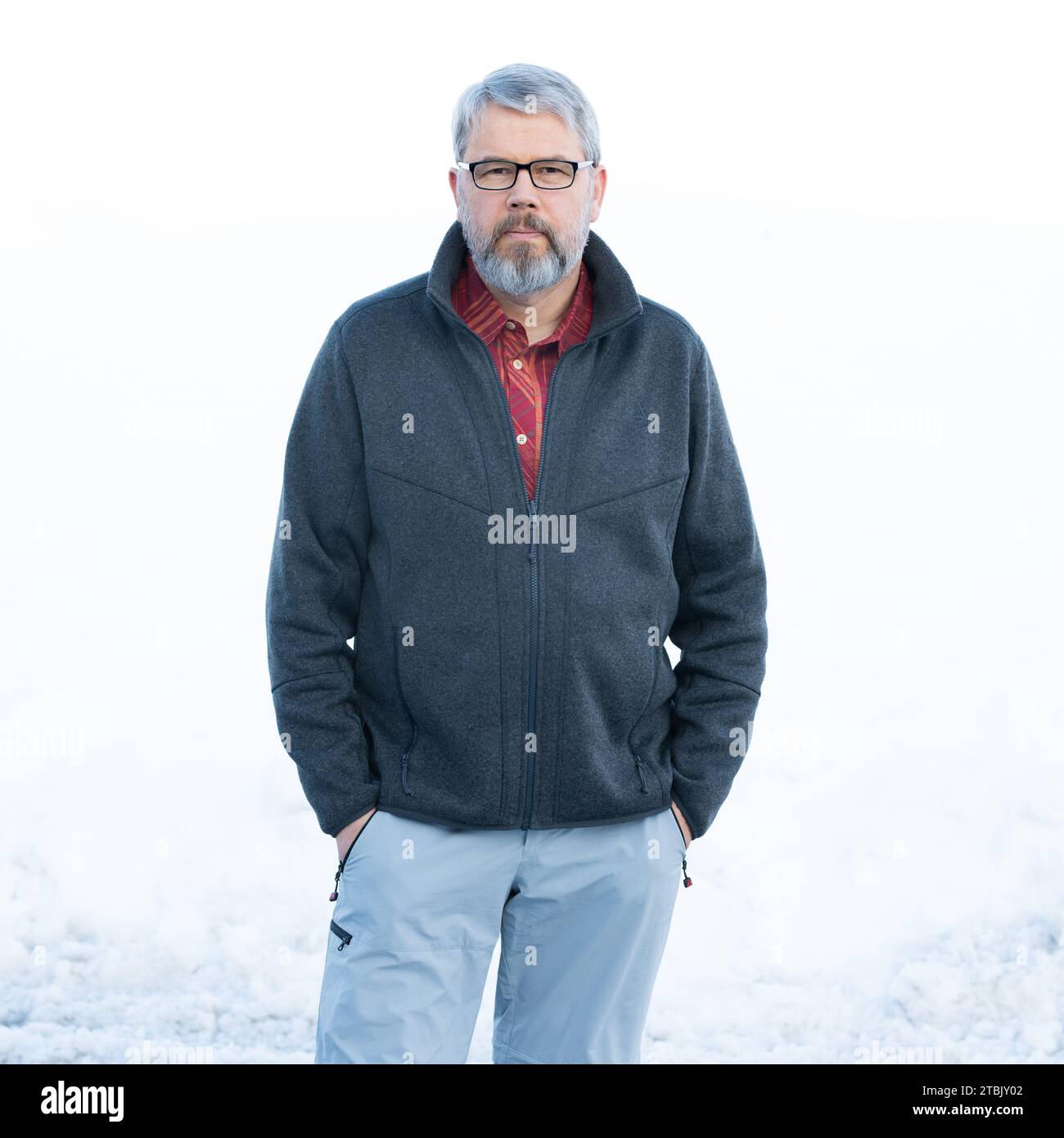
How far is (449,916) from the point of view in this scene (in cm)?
182

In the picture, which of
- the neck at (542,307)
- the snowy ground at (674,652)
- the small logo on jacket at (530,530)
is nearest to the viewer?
the small logo on jacket at (530,530)

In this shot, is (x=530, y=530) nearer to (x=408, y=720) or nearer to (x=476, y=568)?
(x=476, y=568)

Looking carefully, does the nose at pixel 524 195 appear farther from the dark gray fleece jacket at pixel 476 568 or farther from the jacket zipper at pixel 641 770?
the jacket zipper at pixel 641 770

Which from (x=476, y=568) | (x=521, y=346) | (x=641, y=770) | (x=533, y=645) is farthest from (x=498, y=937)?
(x=521, y=346)

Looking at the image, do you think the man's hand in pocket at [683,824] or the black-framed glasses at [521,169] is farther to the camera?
the man's hand in pocket at [683,824]

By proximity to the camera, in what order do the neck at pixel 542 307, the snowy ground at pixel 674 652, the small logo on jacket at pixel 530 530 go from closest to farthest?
the small logo on jacket at pixel 530 530
the neck at pixel 542 307
the snowy ground at pixel 674 652

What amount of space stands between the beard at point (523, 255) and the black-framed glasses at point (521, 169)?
3 cm

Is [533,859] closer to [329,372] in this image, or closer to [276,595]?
[276,595]

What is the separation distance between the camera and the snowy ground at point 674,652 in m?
3.25

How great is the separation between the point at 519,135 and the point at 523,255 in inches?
6.7

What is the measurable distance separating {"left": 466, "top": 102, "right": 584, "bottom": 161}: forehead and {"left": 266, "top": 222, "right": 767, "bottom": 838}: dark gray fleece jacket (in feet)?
0.55

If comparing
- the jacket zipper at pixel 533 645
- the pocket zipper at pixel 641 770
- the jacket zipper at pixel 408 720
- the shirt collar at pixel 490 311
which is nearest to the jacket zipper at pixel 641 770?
the pocket zipper at pixel 641 770

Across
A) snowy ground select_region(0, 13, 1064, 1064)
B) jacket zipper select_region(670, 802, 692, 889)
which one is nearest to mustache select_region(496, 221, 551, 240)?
jacket zipper select_region(670, 802, 692, 889)

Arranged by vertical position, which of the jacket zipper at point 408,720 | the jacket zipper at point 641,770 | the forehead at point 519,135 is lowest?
the jacket zipper at point 641,770
